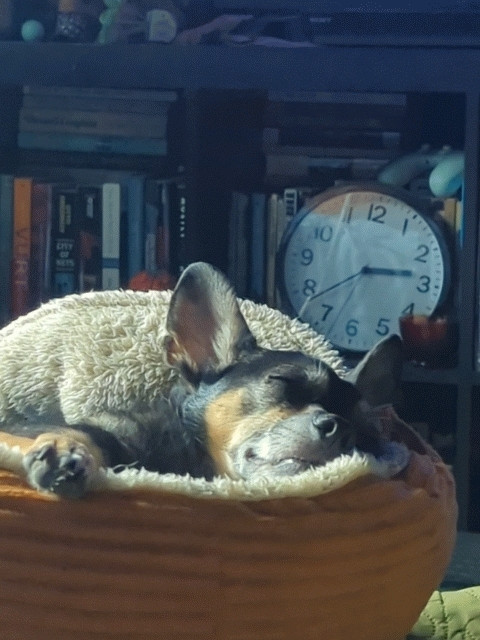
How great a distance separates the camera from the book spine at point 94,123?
8.61ft

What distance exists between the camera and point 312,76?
91.4 inches

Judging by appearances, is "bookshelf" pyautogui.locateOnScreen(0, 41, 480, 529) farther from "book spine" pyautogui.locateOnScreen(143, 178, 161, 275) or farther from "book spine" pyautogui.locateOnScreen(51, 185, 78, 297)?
"book spine" pyautogui.locateOnScreen(51, 185, 78, 297)

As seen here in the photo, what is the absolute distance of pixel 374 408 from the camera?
4.47ft

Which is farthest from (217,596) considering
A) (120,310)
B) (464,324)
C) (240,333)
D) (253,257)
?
(253,257)

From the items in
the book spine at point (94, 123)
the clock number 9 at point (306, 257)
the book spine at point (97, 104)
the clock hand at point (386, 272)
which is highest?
the book spine at point (97, 104)

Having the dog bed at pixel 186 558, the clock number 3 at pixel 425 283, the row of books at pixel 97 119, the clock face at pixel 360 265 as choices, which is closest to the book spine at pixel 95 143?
the row of books at pixel 97 119

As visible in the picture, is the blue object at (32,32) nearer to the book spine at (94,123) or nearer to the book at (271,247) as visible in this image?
the book spine at (94,123)

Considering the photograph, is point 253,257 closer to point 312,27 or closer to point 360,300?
point 360,300

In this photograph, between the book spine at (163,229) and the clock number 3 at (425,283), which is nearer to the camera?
the clock number 3 at (425,283)

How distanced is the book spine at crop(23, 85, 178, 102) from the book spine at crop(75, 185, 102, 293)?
0.20 meters

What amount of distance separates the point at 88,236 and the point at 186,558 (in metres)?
1.64

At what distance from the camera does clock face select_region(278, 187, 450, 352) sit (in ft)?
7.91

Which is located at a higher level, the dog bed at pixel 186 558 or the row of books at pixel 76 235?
the row of books at pixel 76 235

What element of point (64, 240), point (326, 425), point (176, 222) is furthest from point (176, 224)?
point (326, 425)
